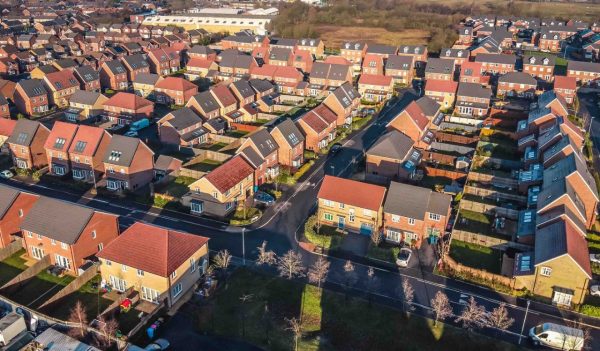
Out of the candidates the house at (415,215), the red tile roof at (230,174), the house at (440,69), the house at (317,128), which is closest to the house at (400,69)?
the house at (440,69)

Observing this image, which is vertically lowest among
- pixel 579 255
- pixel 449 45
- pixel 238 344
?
pixel 238 344

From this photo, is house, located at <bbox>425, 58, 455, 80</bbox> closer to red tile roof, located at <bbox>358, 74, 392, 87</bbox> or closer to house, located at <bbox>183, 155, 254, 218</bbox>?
red tile roof, located at <bbox>358, 74, 392, 87</bbox>

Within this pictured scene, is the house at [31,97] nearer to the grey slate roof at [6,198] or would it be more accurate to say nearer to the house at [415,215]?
the grey slate roof at [6,198]

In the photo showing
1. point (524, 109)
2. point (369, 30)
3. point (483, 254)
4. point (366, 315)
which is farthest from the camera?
point (369, 30)

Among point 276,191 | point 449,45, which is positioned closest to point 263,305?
point 276,191

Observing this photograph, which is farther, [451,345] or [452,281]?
[452,281]

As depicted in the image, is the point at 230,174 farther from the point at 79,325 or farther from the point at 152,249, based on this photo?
the point at 79,325

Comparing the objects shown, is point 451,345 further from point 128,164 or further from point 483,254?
point 128,164

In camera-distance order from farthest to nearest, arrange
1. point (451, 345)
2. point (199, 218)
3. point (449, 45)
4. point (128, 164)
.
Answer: point (449, 45)
point (128, 164)
point (199, 218)
point (451, 345)
